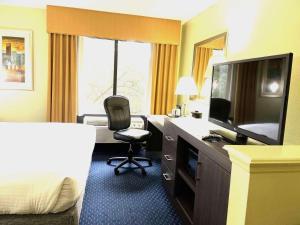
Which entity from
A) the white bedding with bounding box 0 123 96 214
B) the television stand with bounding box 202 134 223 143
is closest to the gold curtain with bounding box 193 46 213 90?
the television stand with bounding box 202 134 223 143

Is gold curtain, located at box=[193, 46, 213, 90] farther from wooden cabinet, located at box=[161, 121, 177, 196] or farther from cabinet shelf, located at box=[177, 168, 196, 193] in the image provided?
cabinet shelf, located at box=[177, 168, 196, 193]

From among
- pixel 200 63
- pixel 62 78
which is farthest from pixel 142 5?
pixel 62 78

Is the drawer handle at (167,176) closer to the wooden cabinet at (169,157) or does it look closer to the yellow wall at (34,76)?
the wooden cabinet at (169,157)

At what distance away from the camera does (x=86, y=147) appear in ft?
7.39

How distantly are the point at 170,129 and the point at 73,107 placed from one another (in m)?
2.00

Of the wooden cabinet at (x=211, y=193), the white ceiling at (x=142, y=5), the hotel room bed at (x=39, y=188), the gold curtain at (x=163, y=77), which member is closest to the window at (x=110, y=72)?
the gold curtain at (x=163, y=77)

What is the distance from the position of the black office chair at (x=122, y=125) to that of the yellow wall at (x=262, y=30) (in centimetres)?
152

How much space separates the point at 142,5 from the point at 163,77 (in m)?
1.26

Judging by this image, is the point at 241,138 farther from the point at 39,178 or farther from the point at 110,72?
the point at 110,72

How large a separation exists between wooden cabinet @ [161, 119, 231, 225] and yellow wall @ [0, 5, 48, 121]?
2361 mm

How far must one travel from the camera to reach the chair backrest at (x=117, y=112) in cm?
342

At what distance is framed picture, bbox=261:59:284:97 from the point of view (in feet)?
4.84

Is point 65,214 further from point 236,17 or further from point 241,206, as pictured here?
point 236,17

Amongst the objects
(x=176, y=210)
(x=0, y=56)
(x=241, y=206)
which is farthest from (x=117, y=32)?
(x=241, y=206)
